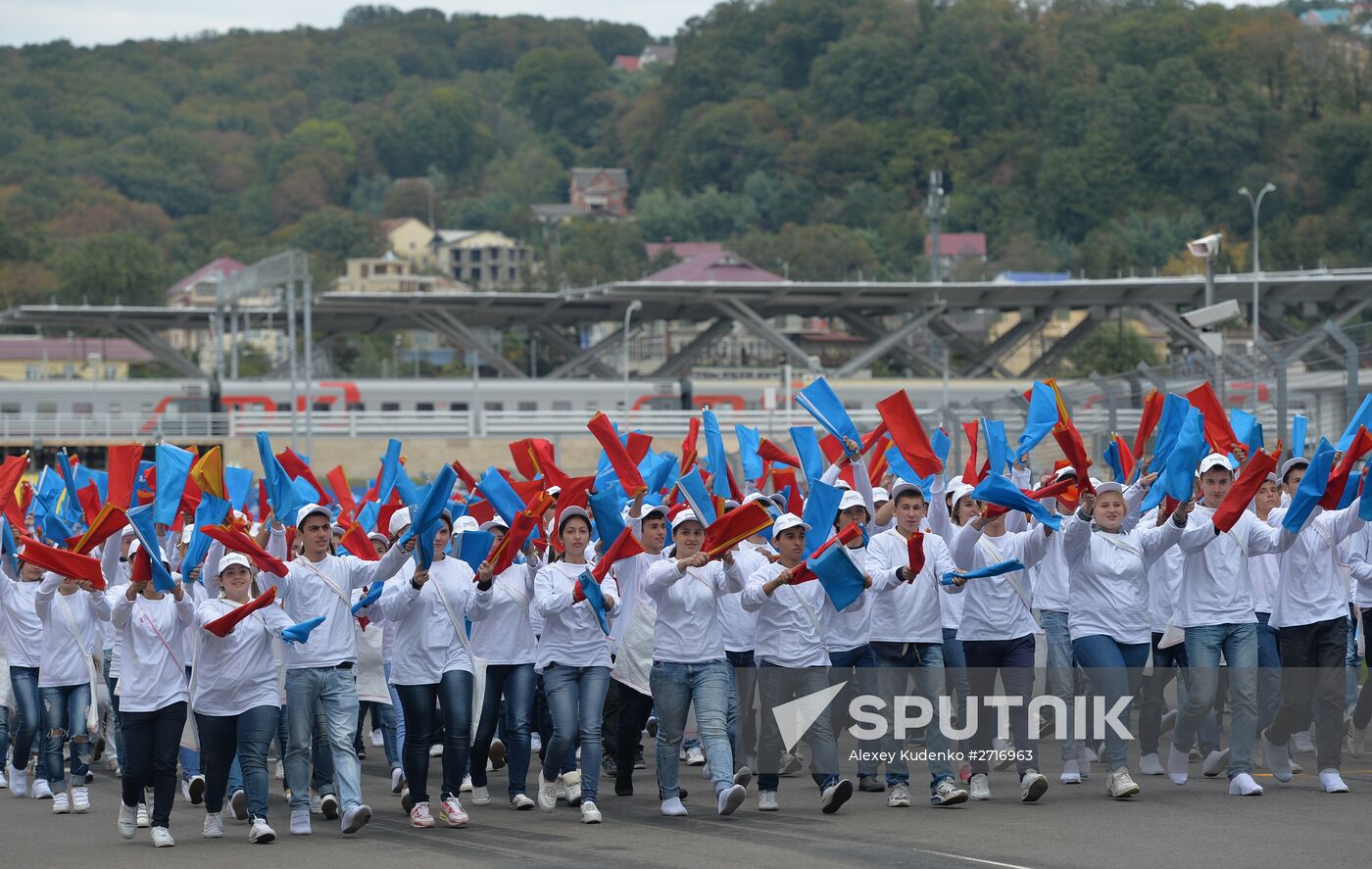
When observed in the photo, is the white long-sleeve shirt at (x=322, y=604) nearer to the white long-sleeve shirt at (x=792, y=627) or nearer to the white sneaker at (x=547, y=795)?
the white sneaker at (x=547, y=795)

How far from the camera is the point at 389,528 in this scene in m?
12.9

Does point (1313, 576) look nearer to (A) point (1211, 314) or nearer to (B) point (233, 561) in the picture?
(B) point (233, 561)

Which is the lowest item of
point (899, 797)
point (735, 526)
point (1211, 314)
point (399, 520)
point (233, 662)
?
point (899, 797)

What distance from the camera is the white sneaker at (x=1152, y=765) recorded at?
11445 mm

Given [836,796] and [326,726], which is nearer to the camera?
[836,796]

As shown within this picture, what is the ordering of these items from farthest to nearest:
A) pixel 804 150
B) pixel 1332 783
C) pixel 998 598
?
pixel 804 150 < pixel 998 598 < pixel 1332 783

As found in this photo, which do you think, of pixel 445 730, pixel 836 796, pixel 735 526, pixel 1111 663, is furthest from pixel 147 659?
pixel 1111 663

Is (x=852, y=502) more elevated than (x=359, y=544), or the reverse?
(x=852, y=502)

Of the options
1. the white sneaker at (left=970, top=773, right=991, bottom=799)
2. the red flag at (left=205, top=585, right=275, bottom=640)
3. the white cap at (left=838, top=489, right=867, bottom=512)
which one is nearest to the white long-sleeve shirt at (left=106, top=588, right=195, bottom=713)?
the red flag at (left=205, top=585, right=275, bottom=640)

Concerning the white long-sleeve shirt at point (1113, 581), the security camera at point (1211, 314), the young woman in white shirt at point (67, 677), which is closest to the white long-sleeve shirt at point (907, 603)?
the white long-sleeve shirt at point (1113, 581)

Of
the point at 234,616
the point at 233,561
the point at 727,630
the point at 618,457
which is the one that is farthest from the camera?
the point at 618,457

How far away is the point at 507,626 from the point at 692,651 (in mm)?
1116

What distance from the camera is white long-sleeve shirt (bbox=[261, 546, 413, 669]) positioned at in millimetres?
10398

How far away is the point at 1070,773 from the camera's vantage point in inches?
438
